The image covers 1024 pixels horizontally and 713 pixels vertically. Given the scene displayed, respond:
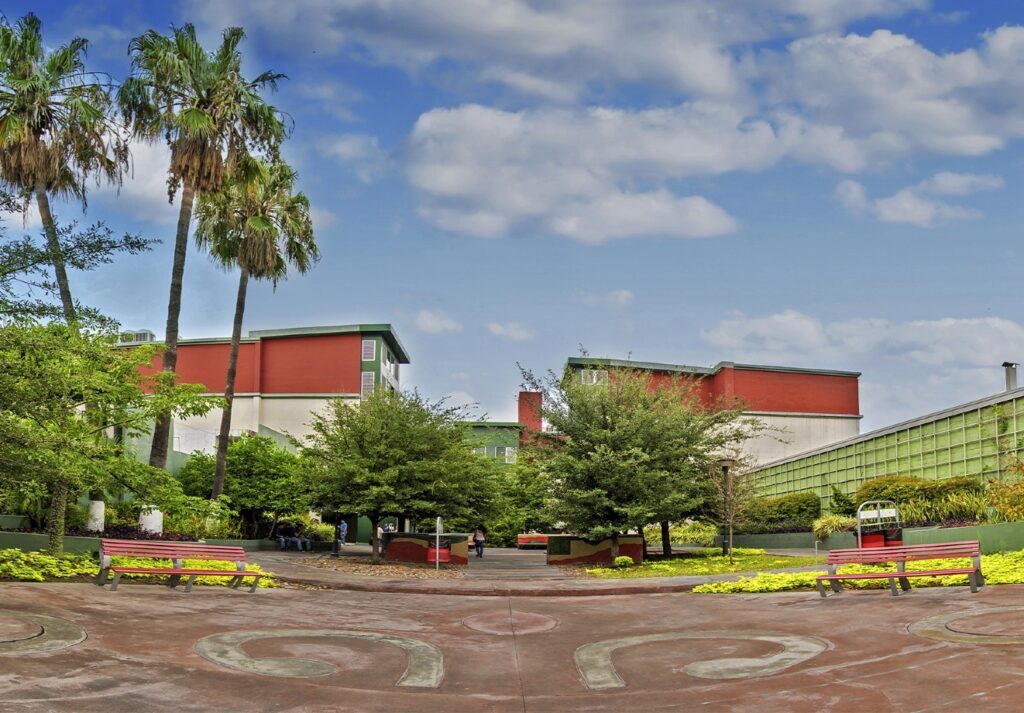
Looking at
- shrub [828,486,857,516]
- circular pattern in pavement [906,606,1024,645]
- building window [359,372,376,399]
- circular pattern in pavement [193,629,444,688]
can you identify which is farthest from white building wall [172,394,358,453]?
circular pattern in pavement [906,606,1024,645]

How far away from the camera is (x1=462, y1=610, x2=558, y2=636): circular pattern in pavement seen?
49.6 feet

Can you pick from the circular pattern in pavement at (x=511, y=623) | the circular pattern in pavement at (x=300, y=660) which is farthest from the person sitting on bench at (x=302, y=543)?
the circular pattern in pavement at (x=300, y=660)

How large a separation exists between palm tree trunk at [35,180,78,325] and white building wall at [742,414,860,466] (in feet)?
162

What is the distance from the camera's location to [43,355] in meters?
17.0

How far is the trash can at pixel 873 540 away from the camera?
2702cm

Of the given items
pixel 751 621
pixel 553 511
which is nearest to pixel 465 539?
pixel 553 511

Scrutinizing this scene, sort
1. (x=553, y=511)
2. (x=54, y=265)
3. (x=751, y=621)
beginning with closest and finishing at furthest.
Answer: (x=751, y=621) → (x=54, y=265) → (x=553, y=511)

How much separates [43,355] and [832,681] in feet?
44.9

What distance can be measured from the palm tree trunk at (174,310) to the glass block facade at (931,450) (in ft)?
79.0

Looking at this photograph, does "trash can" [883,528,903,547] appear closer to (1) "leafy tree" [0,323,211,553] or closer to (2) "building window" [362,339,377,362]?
(1) "leafy tree" [0,323,211,553]

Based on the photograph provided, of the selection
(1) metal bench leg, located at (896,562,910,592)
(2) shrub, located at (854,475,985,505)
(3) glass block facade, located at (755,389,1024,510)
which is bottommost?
(1) metal bench leg, located at (896,562,910,592)

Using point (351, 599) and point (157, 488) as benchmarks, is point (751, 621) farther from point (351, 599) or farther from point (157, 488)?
point (157, 488)

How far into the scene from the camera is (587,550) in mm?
32031

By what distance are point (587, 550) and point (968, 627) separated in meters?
20.1
